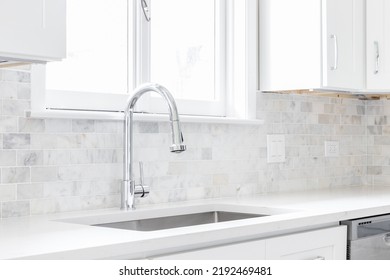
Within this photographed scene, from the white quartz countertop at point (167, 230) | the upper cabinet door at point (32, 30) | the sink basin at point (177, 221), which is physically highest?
the upper cabinet door at point (32, 30)

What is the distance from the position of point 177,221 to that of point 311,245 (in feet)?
1.85

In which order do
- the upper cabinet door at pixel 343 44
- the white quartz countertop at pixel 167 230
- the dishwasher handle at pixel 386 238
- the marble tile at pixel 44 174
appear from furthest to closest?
the upper cabinet door at pixel 343 44 → the dishwasher handle at pixel 386 238 → the marble tile at pixel 44 174 → the white quartz countertop at pixel 167 230

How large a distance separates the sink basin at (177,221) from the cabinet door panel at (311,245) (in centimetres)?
32

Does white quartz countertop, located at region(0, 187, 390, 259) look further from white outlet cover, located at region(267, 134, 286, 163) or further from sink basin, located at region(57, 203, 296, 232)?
white outlet cover, located at region(267, 134, 286, 163)

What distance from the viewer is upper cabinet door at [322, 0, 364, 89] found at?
3186 mm

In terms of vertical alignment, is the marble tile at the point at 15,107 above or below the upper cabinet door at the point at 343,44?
below

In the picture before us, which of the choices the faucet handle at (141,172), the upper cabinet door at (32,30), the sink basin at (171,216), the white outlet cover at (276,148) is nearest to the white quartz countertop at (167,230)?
the sink basin at (171,216)

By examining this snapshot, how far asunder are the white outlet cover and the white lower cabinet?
2.84 ft

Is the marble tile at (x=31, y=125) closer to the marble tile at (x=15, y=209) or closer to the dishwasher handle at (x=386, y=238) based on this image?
the marble tile at (x=15, y=209)

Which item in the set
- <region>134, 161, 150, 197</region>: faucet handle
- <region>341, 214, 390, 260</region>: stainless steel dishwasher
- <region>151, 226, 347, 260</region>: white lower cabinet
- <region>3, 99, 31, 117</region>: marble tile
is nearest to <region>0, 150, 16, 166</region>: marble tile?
<region>3, 99, 31, 117</region>: marble tile

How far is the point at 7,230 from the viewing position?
Result: 2.02 metres

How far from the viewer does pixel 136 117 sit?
2.72 metres

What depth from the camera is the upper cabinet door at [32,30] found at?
1902 millimetres

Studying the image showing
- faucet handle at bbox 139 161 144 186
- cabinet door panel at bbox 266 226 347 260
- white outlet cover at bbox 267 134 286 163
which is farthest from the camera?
white outlet cover at bbox 267 134 286 163
